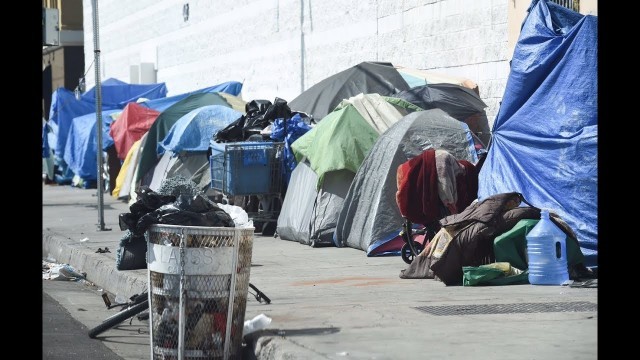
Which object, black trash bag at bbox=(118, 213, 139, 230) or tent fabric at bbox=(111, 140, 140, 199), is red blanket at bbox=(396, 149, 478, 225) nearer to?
black trash bag at bbox=(118, 213, 139, 230)

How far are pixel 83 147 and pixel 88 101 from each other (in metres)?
4.08

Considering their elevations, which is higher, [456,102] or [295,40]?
[295,40]

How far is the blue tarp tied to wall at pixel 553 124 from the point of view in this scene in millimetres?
10445

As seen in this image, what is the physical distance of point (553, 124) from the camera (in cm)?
1093

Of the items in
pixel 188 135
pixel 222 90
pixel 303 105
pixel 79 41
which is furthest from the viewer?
pixel 79 41

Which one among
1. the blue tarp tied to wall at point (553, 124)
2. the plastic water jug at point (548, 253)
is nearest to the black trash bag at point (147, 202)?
the plastic water jug at point (548, 253)

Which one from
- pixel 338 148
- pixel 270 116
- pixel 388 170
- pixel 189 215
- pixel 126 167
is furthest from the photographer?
pixel 126 167

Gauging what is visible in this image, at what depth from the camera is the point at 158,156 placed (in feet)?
67.5

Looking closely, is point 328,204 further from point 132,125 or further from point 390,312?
point 132,125

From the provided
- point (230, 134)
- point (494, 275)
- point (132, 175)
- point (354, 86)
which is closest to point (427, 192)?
point (494, 275)

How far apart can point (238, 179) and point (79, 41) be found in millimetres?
30356

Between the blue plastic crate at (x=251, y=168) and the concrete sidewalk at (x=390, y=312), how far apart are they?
2.22m
